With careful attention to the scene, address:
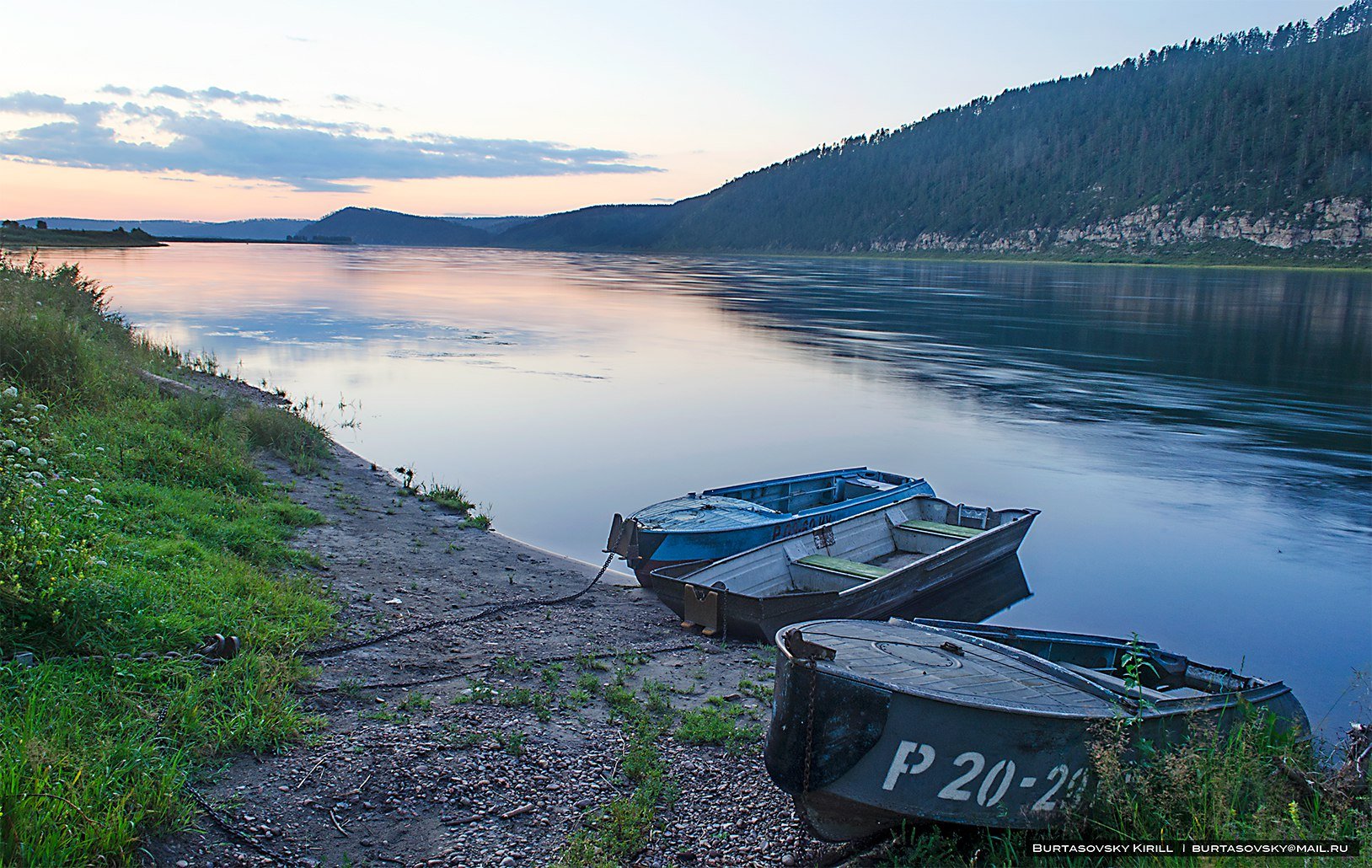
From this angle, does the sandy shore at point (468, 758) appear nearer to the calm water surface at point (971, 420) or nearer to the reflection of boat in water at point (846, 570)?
the reflection of boat in water at point (846, 570)

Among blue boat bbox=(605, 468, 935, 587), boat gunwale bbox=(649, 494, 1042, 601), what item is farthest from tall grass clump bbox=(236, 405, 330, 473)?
boat gunwale bbox=(649, 494, 1042, 601)

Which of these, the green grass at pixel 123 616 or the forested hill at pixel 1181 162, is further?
the forested hill at pixel 1181 162

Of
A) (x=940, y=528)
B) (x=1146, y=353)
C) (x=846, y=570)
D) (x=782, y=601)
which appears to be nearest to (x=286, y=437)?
(x=782, y=601)

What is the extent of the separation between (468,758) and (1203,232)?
489ft

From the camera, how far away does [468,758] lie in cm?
608

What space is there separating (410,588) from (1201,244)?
14459 centimetres

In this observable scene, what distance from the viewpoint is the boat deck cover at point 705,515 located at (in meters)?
11.8

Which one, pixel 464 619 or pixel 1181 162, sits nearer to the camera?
pixel 464 619

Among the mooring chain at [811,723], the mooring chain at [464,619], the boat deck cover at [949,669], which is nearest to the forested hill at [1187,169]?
the mooring chain at [464,619]

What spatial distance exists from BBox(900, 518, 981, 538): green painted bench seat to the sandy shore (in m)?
4.67

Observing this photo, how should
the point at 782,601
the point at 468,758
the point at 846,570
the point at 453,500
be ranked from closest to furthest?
the point at 468,758, the point at 782,601, the point at 846,570, the point at 453,500

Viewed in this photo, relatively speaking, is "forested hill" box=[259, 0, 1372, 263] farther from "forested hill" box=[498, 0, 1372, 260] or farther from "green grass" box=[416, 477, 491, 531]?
"green grass" box=[416, 477, 491, 531]

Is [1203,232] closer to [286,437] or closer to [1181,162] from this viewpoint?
[1181,162]

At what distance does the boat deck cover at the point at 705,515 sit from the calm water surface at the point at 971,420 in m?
1.93
